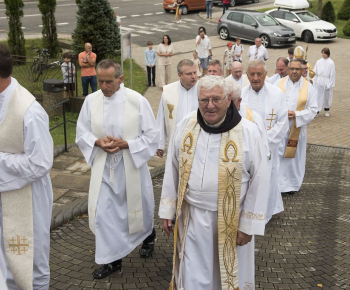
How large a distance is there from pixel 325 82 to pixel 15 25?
10187 mm

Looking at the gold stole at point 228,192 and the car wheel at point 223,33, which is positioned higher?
the gold stole at point 228,192

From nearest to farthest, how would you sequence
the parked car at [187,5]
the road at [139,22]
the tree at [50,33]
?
1. the tree at [50,33]
2. the road at [139,22]
3. the parked car at [187,5]

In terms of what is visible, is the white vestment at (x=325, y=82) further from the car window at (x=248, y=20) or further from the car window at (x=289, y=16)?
the car window at (x=289, y=16)

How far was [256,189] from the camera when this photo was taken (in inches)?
179

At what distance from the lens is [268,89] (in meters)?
7.37

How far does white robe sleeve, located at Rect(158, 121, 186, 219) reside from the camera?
15.7ft

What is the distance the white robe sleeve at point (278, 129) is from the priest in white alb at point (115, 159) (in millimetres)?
2001

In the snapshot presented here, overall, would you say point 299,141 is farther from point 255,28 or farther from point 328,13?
point 328,13

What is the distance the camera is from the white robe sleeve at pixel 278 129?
727 cm

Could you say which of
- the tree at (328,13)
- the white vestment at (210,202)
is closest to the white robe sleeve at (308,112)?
the white vestment at (210,202)

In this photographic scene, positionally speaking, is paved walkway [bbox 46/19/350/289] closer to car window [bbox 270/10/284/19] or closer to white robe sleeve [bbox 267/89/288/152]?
white robe sleeve [bbox 267/89/288/152]

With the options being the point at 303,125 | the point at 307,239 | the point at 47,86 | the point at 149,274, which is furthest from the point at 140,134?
the point at 47,86

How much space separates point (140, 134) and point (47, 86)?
7976 millimetres

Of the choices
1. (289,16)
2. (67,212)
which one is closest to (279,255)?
(67,212)
